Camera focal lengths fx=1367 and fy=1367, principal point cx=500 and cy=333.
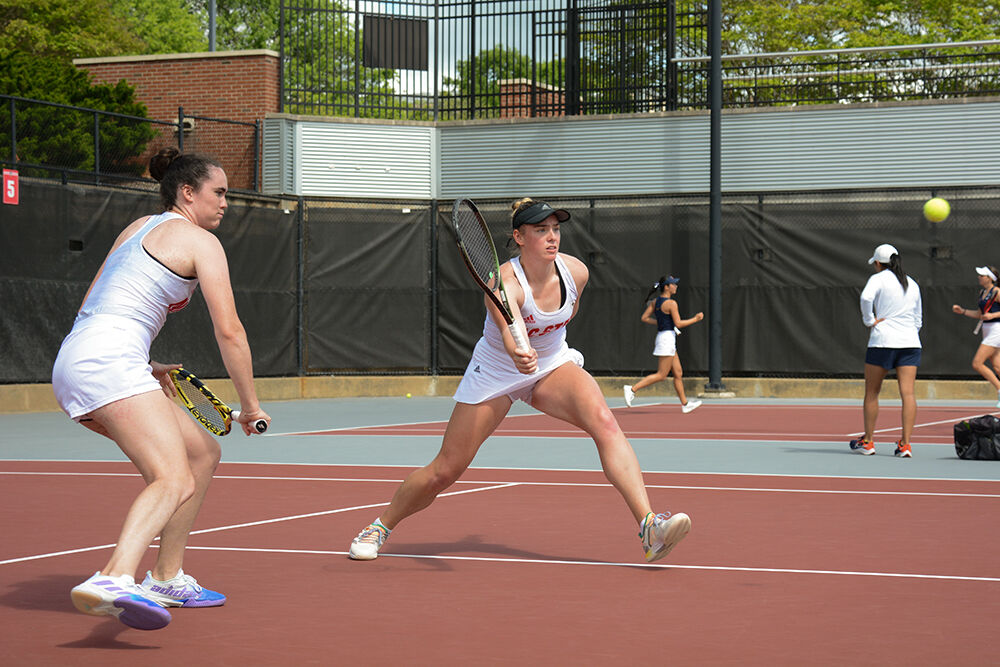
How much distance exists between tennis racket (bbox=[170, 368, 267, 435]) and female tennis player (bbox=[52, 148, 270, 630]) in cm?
10

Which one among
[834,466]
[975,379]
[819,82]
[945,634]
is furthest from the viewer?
[819,82]

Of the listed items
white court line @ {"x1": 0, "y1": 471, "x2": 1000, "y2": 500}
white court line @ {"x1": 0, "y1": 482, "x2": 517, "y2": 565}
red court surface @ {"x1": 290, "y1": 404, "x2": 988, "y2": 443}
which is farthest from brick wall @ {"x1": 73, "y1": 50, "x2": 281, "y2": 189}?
white court line @ {"x1": 0, "y1": 482, "x2": 517, "y2": 565}

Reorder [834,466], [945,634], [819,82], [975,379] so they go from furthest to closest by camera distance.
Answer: [819,82] < [975,379] < [834,466] < [945,634]

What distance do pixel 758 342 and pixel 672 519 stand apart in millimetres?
15072

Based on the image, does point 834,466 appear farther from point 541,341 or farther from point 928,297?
point 928,297

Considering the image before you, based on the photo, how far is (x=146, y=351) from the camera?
16.1ft

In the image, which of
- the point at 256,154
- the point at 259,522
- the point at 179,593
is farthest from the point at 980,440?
the point at 256,154

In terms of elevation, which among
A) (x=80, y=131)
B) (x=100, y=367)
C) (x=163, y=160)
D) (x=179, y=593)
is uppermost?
(x=80, y=131)

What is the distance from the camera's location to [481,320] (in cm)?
2200

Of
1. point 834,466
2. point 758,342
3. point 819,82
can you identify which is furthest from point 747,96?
point 834,466

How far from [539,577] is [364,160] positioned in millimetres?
17216

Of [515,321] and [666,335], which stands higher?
[515,321]

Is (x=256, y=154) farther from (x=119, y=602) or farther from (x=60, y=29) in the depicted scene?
(x=60, y=29)

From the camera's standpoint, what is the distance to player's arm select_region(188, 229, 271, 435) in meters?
4.70
